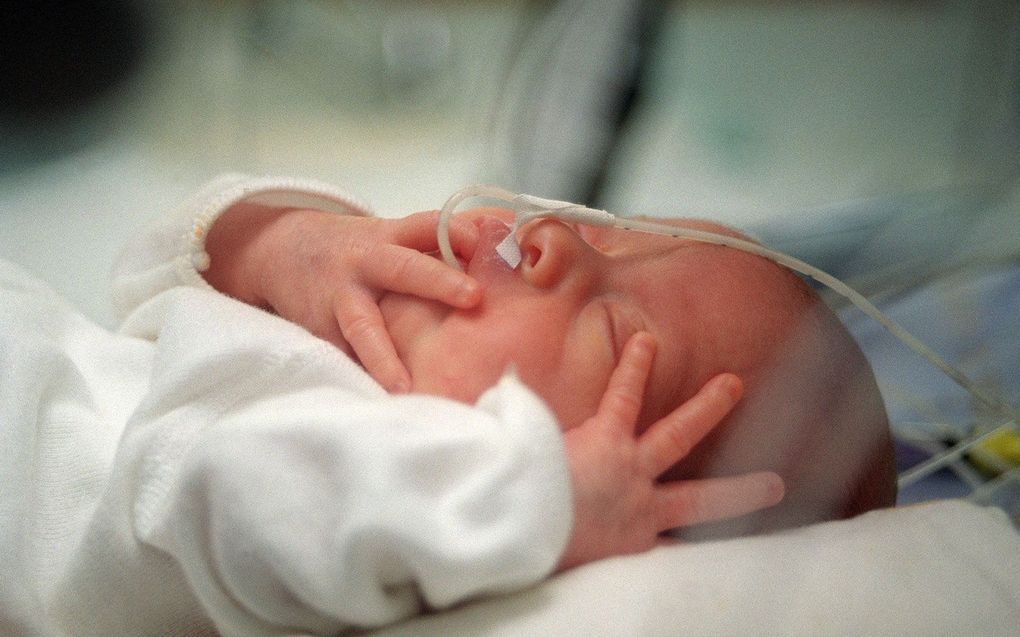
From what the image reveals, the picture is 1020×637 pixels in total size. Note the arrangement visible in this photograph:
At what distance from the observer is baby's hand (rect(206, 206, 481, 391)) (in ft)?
1.90

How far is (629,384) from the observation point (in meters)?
0.55

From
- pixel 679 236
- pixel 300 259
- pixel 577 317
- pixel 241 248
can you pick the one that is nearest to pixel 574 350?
pixel 577 317

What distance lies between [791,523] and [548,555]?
0.22m

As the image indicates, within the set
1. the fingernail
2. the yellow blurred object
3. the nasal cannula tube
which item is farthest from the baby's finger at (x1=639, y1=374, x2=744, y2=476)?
the yellow blurred object

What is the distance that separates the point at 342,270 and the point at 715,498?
1.06ft

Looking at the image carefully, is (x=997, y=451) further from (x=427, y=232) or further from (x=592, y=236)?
(x=427, y=232)

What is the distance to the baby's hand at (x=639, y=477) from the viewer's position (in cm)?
51

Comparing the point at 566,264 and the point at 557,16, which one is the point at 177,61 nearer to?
the point at 557,16

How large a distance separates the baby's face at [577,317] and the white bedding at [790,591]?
11 cm

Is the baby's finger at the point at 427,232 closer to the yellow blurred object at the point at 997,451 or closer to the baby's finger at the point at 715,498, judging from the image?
the baby's finger at the point at 715,498

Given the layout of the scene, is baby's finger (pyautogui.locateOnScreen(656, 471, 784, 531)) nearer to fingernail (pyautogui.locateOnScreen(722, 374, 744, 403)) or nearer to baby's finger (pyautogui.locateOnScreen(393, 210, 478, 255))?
fingernail (pyautogui.locateOnScreen(722, 374, 744, 403))

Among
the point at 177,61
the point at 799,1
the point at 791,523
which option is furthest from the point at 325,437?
the point at 177,61

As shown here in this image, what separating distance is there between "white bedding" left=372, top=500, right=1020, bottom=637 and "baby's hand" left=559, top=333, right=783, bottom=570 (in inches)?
0.8

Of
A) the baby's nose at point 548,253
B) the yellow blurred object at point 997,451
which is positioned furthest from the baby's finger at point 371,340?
the yellow blurred object at point 997,451
